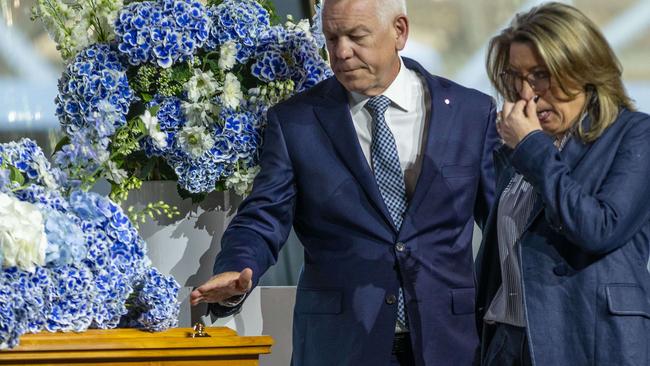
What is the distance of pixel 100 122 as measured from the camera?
2.74 metres

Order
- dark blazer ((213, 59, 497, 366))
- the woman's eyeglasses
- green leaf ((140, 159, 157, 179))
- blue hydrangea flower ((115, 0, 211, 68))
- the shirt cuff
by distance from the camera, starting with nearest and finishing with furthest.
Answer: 1. the woman's eyeglasses
2. the shirt cuff
3. dark blazer ((213, 59, 497, 366))
4. blue hydrangea flower ((115, 0, 211, 68))
5. green leaf ((140, 159, 157, 179))

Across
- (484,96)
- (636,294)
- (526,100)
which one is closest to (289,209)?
(484,96)

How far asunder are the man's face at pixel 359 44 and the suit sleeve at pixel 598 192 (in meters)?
0.63

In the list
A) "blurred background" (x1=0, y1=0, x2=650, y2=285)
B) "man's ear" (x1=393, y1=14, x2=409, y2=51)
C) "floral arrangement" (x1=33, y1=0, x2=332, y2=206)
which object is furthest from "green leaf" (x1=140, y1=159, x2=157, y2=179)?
"blurred background" (x1=0, y1=0, x2=650, y2=285)

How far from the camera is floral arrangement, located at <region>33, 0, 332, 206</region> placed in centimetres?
281

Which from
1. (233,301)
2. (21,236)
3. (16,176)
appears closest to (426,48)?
(233,301)

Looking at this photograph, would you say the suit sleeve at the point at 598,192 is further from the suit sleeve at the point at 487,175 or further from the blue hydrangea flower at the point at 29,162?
the blue hydrangea flower at the point at 29,162

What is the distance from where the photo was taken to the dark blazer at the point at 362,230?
2.70 metres

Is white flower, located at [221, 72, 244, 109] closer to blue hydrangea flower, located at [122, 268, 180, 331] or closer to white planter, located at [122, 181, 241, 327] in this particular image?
white planter, located at [122, 181, 241, 327]

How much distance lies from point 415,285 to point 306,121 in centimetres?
47

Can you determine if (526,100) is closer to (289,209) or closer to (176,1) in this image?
(289,209)

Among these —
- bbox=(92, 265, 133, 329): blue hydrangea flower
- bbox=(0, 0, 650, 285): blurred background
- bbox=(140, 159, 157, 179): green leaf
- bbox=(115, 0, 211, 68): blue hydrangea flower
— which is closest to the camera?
bbox=(92, 265, 133, 329): blue hydrangea flower

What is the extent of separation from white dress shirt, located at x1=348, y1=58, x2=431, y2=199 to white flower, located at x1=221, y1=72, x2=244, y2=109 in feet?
0.84

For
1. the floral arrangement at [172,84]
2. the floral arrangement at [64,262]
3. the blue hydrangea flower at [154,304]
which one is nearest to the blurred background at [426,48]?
the floral arrangement at [172,84]
